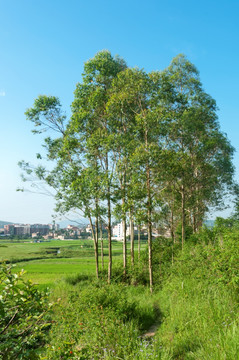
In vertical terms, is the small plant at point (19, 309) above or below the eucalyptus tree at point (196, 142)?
below

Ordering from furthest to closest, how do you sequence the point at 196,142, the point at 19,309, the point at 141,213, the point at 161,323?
1. the point at 196,142
2. the point at 141,213
3. the point at 161,323
4. the point at 19,309

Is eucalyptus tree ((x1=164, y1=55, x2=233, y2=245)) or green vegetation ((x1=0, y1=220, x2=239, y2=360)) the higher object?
eucalyptus tree ((x1=164, y1=55, x2=233, y2=245))

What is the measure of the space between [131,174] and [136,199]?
1168mm

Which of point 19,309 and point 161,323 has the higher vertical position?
point 19,309

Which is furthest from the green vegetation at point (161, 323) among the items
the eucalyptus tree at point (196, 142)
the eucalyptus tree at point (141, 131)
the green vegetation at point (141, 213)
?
the eucalyptus tree at point (196, 142)

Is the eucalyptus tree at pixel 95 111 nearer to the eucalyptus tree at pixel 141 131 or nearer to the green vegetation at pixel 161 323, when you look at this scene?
the eucalyptus tree at pixel 141 131

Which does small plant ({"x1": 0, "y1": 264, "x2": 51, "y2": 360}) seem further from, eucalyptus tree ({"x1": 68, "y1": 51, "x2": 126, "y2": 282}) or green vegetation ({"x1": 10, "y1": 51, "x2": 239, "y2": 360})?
eucalyptus tree ({"x1": 68, "y1": 51, "x2": 126, "y2": 282})

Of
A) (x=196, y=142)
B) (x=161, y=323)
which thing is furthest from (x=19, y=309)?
(x=196, y=142)

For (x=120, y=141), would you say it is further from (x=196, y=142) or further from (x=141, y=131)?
(x=196, y=142)

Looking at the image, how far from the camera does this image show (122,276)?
14414mm

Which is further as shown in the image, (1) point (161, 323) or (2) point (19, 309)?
(1) point (161, 323)

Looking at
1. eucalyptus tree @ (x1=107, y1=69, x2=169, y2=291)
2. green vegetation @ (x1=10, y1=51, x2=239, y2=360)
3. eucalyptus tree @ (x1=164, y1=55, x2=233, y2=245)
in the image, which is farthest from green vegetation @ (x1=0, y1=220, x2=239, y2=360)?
eucalyptus tree @ (x1=164, y1=55, x2=233, y2=245)

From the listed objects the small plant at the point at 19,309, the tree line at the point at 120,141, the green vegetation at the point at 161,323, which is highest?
the tree line at the point at 120,141

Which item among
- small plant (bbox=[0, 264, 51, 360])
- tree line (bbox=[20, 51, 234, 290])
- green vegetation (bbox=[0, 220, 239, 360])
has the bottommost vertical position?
green vegetation (bbox=[0, 220, 239, 360])
